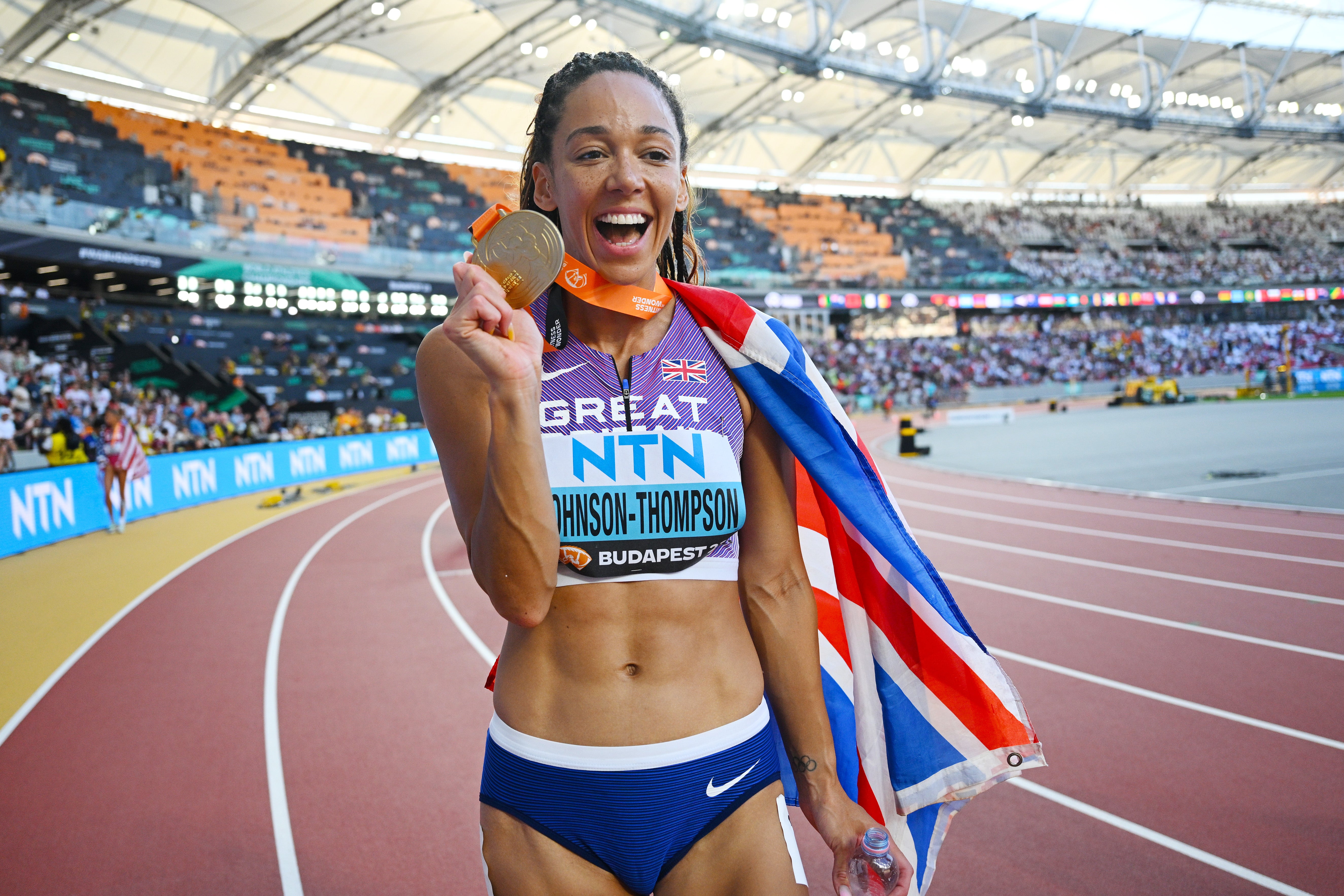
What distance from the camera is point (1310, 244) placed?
59.9 meters

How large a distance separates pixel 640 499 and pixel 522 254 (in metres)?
0.48

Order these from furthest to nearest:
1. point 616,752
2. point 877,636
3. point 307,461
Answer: point 307,461 → point 877,636 → point 616,752

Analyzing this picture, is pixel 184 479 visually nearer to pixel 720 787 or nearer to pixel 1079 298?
pixel 720 787

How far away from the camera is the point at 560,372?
155 centimetres

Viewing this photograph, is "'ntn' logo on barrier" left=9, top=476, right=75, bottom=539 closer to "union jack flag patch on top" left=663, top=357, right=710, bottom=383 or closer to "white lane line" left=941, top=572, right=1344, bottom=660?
"white lane line" left=941, top=572, right=1344, bottom=660

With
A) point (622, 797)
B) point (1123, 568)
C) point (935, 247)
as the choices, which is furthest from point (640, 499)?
point (935, 247)

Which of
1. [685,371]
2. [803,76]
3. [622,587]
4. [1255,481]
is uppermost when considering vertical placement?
[803,76]

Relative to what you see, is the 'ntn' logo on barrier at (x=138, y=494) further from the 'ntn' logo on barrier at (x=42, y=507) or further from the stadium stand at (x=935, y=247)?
the stadium stand at (x=935, y=247)

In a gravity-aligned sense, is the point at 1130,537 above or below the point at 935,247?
below

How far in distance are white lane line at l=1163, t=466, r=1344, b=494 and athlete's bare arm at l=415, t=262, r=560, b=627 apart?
12.9 meters

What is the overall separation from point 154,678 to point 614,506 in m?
6.63

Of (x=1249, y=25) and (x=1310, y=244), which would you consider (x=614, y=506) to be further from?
(x=1310, y=244)

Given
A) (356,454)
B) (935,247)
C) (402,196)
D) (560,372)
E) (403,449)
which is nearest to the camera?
(560,372)

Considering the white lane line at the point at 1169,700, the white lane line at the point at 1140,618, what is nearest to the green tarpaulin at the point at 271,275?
the white lane line at the point at 1140,618
